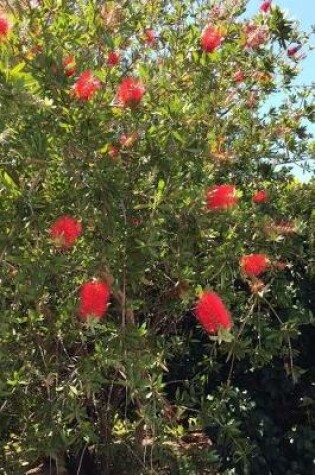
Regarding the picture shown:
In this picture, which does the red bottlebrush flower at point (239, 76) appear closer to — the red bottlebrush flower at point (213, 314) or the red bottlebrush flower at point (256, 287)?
the red bottlebrush flower at point (256, 287)

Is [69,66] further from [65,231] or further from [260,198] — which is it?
[260,198]

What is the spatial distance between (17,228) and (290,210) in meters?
2.03

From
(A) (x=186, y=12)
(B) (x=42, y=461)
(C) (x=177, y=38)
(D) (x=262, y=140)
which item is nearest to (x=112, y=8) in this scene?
(C) (x=177, y=38)

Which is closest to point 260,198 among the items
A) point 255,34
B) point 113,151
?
point 255,34

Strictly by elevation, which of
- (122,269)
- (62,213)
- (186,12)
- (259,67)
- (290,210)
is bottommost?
(122,269)

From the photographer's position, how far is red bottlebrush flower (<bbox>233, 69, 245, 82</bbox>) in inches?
135

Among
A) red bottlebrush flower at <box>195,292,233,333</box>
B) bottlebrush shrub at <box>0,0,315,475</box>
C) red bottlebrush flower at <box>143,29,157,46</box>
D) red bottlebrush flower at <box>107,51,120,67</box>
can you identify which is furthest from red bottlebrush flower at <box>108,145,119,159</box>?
red bottlebrush flower at <box>143,29,157,46</box>

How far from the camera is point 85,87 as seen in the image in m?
2.14

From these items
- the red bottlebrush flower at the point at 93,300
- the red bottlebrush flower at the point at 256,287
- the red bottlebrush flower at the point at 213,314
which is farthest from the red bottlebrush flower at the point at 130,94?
the red bottlebrush flower at the point at 256,287

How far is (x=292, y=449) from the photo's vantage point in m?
3.04

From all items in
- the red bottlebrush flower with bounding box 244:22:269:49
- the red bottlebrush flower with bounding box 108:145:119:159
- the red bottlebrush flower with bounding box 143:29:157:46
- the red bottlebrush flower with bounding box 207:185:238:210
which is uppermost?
the red bottlebrush flower with bounding box 143:29:157:46

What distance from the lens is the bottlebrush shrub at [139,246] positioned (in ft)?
7.08

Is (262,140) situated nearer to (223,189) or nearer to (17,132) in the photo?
(223,189)

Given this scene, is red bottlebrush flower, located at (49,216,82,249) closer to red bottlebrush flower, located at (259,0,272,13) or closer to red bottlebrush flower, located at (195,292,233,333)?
red bottlebrush flower, located at (195,292,233,333)
